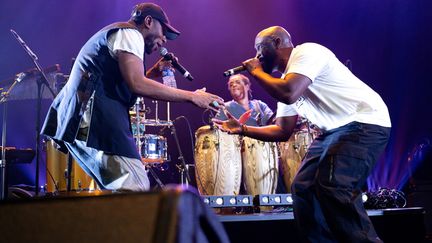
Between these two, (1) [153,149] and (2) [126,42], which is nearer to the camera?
(2) [126,42]

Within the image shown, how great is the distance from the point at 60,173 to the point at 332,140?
178 inches

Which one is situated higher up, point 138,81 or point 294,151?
point 138,81

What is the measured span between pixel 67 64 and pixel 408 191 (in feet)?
19.2

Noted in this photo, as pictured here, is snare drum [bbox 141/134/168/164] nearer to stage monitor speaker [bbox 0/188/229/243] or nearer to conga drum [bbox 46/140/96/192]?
conga drum [bbox 46/140/96/192]

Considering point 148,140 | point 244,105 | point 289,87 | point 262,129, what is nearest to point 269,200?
point 262,129

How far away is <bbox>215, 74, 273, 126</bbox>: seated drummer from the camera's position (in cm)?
695

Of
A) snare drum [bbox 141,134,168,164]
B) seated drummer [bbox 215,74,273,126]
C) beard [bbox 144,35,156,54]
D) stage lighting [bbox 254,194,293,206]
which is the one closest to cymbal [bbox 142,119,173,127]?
snare drum [bbox 141,134,168,164]

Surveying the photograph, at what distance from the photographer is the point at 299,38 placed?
8.95m

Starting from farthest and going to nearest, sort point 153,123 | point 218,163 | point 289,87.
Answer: point 153,123 < point 218,163 < point 289,87

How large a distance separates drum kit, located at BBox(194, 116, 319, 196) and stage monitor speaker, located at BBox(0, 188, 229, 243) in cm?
581

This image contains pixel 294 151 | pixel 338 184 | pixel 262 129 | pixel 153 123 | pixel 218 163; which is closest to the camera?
pixel 338 184

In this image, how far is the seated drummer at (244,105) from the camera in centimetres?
695

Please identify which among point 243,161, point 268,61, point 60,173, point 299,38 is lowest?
point 60,173

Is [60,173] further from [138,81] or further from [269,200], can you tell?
[138,81]
